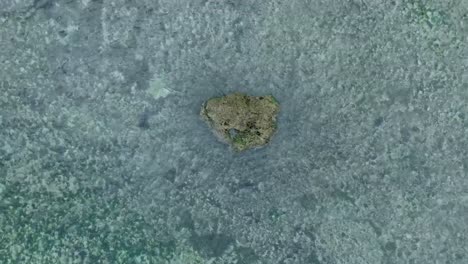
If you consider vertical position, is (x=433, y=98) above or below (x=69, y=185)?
above

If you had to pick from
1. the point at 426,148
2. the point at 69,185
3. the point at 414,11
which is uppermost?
the point at 414,11

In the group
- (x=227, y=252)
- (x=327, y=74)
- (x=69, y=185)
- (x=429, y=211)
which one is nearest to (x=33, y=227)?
(x=69, y=185)

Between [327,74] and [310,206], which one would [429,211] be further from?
[327,74]
